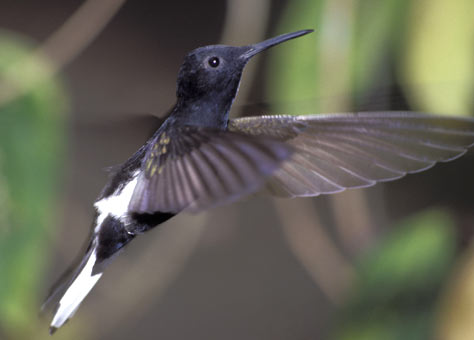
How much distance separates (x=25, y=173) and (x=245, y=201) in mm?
508

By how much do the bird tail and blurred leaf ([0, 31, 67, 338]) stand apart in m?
0.47

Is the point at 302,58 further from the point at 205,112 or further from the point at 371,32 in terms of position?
the point at 205,112

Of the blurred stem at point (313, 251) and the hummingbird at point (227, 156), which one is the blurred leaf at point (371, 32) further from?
the blurred stem at point (313, 251)

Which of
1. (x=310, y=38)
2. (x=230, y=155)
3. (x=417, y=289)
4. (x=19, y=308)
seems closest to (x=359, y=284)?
(x=417, y=289)

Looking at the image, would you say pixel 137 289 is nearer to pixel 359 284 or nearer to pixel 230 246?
pixel 230 246

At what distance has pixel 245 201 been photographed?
798 mm

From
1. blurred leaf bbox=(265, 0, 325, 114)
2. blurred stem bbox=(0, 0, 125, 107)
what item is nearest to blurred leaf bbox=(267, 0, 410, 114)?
blurred leaf bbox=(265, 0, 325, 114)

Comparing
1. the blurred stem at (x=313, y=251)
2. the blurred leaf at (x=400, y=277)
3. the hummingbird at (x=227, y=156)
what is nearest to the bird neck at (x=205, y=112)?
the hummingbird at (x=227, y=156)

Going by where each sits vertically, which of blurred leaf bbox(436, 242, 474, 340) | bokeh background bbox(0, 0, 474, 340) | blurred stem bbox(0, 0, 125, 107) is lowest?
blurred leaf bbox(436, 242, 474, 340)

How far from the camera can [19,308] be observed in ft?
3.59

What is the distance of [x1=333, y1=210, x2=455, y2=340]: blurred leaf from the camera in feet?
4.48

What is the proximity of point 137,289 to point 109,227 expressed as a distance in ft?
3.37

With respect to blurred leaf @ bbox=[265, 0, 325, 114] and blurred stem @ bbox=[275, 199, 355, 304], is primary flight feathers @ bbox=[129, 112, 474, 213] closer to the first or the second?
blurred leaf @ bbox=[265, 0, 325, 114]

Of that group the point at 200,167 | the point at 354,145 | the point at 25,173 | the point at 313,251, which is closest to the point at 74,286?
the point at 200,167
